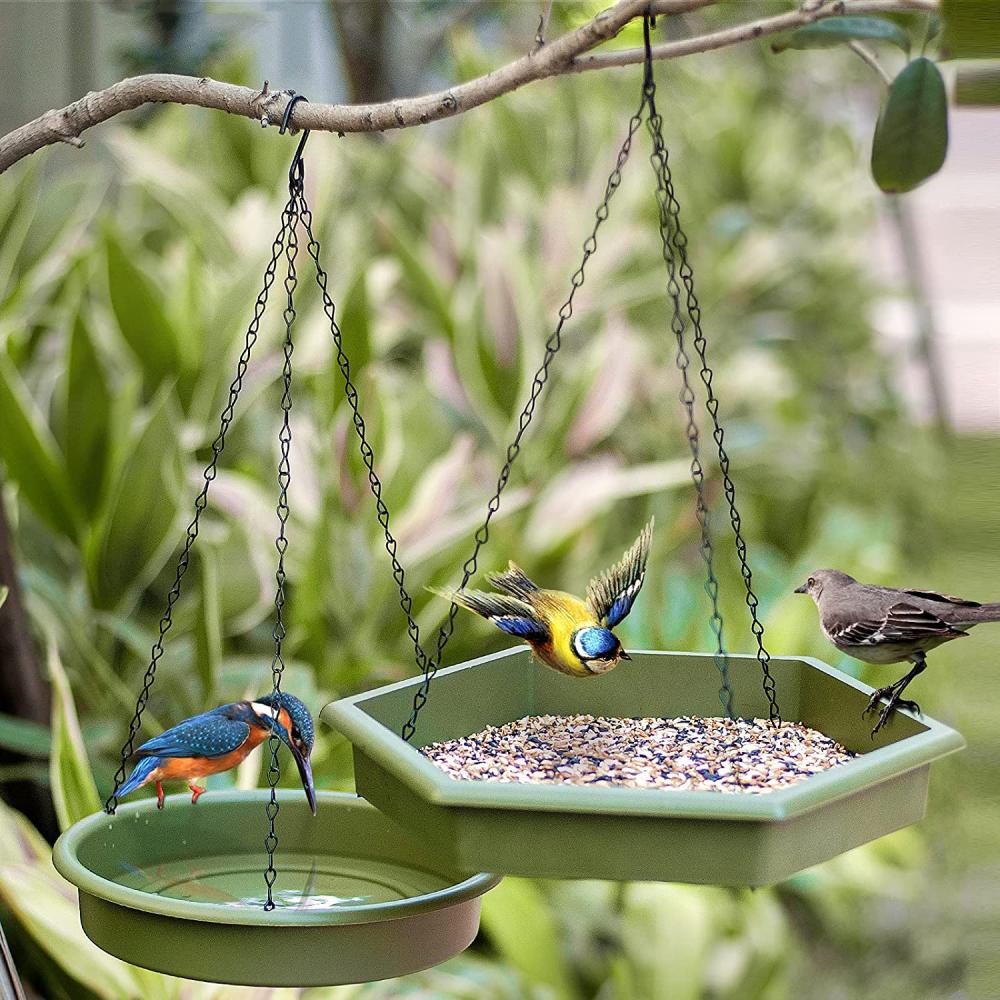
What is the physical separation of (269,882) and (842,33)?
70 cm

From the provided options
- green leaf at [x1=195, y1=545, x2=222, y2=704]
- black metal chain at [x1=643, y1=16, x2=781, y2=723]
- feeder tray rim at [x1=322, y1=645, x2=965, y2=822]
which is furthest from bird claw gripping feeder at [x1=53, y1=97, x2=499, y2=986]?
green leaf at [x1=195, y1=545, x2=222, y2=704]

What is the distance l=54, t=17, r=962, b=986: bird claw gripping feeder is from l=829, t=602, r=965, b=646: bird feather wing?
0.05 meters

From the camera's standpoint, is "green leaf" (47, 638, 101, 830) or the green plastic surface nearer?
the green plastic surface

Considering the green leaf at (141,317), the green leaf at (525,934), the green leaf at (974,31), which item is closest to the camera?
the green leaf at (974,31)

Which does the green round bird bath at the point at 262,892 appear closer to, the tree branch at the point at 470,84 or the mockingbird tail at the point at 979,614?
the mockingbird tail at the point at 979,614

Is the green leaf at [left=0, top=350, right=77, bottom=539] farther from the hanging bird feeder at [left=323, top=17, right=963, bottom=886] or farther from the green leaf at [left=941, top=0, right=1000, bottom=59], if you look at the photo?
the green leaf at [left=941, top=0, right=1000, bottom=59]

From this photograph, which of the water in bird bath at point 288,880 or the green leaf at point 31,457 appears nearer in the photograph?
the water in bird bath at point 288,880

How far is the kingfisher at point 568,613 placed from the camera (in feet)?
2.62

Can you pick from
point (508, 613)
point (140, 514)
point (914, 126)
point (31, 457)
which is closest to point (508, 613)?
point (508, 613)

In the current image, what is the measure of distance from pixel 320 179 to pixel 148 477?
0.73 metres

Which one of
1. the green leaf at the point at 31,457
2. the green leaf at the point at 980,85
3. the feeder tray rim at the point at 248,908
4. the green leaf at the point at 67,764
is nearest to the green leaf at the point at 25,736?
the green leaf at the point at 67,764

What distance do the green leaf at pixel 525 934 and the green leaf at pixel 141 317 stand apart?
791 mm

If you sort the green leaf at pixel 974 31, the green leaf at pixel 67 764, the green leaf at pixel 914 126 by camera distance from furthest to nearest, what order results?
the green leaf at pixel 67 764
the green leaf at pixel 974 31
the green leaf at pixel 914 126

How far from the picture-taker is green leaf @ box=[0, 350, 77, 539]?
1.54m
